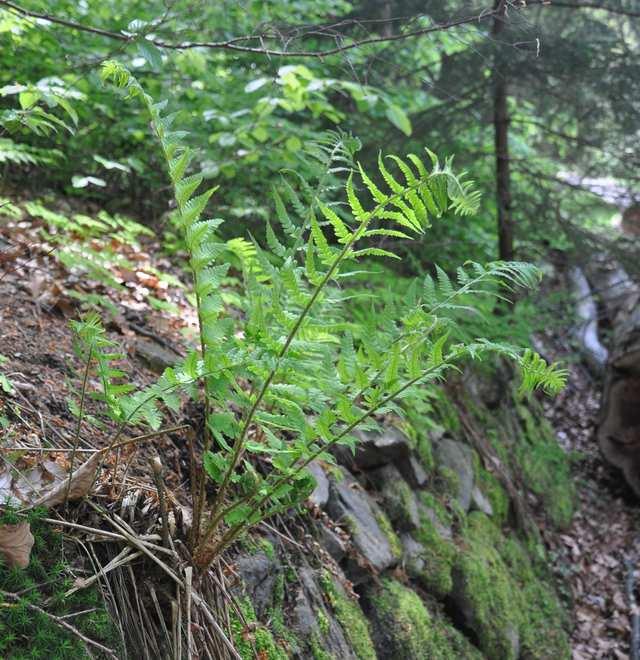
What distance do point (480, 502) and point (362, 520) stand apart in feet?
6.54

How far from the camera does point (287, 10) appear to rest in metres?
5.84

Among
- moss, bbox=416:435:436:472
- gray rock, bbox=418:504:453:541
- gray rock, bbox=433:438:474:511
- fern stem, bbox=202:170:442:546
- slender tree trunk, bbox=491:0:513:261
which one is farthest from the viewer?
slender tree trunk, bbox=491:0:513:261

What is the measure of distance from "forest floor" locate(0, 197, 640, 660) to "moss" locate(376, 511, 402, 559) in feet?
4.90

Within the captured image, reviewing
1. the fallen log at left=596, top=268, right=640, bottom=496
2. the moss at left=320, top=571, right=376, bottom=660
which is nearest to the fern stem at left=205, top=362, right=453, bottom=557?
the moss at left=320, top=571, right=376, bottom=660

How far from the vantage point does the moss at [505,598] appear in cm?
430

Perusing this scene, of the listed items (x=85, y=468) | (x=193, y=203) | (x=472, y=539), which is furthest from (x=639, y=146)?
(x=85, y=468)

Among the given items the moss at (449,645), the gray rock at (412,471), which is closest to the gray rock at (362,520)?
the moss at (449,645)

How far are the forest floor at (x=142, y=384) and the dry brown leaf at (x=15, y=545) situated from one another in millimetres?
373

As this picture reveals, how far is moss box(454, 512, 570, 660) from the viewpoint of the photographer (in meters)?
4.30

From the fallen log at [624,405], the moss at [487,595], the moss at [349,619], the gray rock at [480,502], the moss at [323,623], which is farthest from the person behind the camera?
the fallen log at [624,405]

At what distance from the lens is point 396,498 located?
420cm

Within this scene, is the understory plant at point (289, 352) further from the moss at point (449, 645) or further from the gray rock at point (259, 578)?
the moss at point (449, 645)

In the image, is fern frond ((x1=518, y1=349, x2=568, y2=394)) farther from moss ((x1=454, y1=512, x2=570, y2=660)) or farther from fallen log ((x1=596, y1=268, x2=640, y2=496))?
fallen log ((x1=596, y1=268, x2=640, y2=496))

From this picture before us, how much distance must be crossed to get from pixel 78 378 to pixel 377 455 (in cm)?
198
